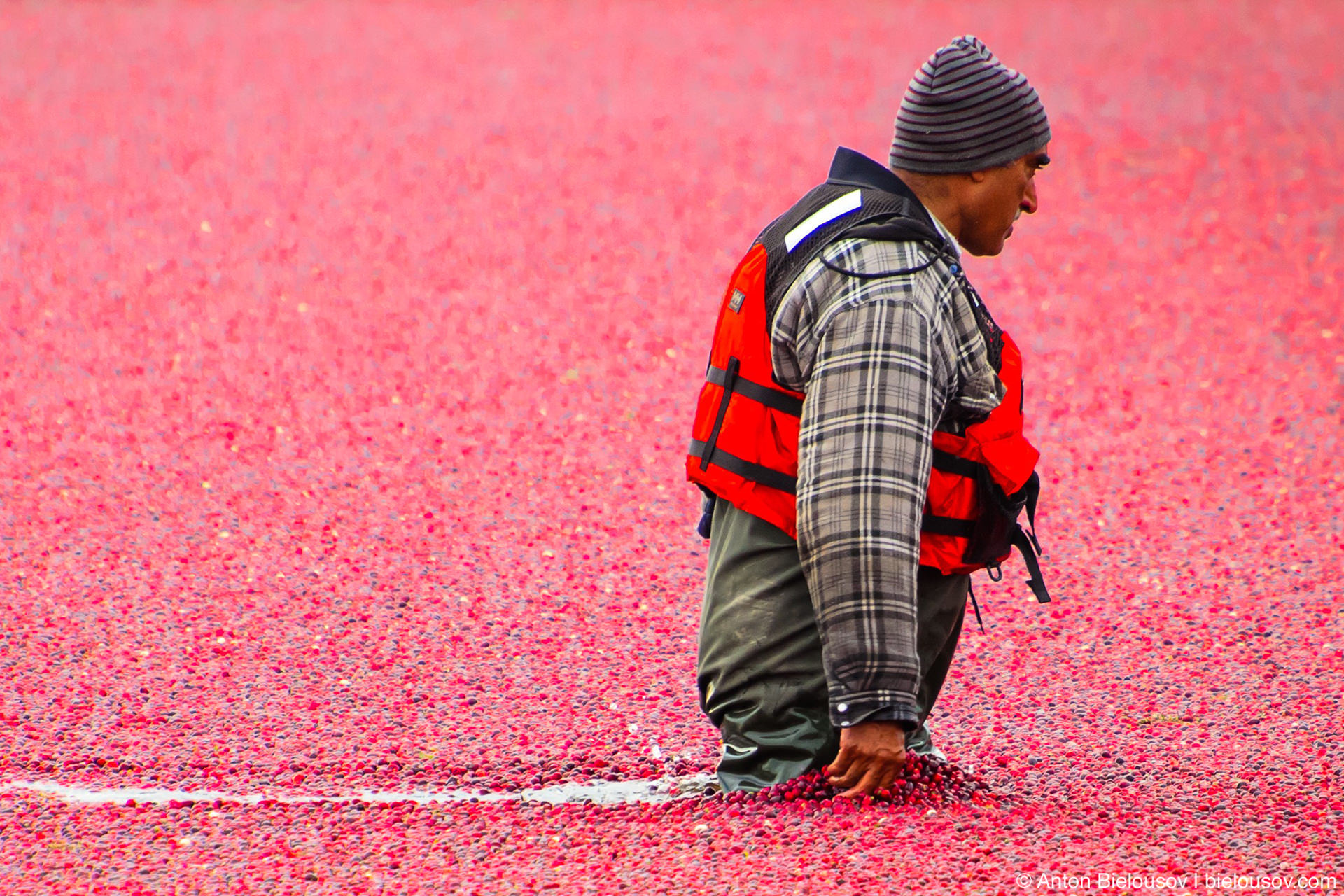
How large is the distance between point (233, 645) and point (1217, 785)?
2.67 meters

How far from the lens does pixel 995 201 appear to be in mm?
2840

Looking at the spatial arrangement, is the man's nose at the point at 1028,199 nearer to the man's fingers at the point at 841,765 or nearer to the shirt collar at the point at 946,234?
the shirt collar at the point at 946,234

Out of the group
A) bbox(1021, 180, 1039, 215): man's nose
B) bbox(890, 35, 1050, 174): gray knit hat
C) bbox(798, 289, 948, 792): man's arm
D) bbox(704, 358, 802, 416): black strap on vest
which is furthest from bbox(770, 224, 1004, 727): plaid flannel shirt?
bbox(1021, 180, 1039, 215): man's nose

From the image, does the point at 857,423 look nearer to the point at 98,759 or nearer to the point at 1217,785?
the point at 1217,785

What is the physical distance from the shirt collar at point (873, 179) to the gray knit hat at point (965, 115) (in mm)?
59

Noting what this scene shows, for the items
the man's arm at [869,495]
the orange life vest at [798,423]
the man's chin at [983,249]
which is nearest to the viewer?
the man's arm at [869,495]

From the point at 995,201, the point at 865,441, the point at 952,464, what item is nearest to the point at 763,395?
the point at 865,441

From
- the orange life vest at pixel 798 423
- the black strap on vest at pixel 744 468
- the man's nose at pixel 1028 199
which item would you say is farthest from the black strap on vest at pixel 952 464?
the man's nose at pixel 1028 199

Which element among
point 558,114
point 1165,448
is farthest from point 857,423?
point 558,114

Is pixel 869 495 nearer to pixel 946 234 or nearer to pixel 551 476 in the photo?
pixel 946 234

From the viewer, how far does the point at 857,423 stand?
257 cm

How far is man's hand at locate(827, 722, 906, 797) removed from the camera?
262cm

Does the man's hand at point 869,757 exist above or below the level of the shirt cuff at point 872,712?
below

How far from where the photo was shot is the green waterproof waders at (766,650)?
9.23 ft
